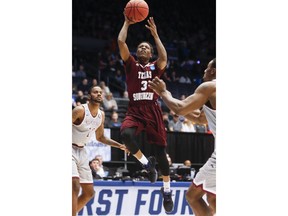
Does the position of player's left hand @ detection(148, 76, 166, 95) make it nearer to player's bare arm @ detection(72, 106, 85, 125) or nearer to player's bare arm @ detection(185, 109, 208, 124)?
player's bare arm @ detection(185, 109, 208, 124)

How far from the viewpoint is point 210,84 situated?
5555 millimetres

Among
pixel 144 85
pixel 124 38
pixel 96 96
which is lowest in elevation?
pixel 96 96

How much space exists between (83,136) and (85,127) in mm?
118

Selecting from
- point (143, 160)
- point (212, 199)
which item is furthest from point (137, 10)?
point (212, 199)

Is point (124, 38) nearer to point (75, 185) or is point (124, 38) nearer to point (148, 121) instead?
point (148, 121)

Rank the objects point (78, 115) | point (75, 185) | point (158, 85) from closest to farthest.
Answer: point (158, 85), point (75, 185), point (78, 115)

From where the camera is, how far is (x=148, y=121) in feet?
23.3
